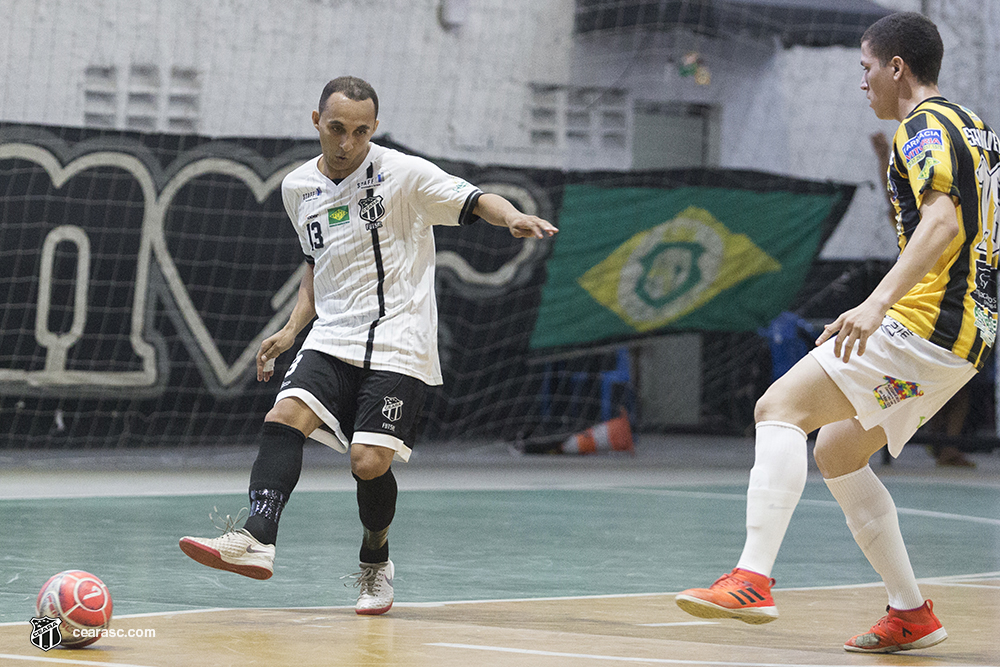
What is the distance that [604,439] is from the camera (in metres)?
A: 12.7

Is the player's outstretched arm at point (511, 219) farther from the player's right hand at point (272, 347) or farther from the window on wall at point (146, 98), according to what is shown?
the window on wall at point (146, 98)

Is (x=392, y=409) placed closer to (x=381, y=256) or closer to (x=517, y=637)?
(x=381, y=256)

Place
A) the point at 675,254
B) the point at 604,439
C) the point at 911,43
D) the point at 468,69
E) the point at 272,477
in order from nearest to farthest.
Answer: the point at 911,43 → the point at 272,477 → the point at 675,254 → the point at 604,439 → the point at 468,69

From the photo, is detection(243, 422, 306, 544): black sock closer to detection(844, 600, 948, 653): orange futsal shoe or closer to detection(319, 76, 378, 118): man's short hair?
detection(319, 76, 378, 118): man's short hair

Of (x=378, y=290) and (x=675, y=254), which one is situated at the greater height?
(x=675, y=254)

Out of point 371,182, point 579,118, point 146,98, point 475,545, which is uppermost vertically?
point 579,118

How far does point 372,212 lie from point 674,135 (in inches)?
466

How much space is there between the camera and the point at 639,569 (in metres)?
5.71

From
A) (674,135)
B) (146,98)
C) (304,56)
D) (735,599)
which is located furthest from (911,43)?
(674,135)

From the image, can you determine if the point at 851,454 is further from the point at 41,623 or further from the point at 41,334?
the point at 41,334

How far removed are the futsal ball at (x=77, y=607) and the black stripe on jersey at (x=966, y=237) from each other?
7.88 ft

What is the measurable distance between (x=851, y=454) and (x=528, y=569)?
212 centimetres

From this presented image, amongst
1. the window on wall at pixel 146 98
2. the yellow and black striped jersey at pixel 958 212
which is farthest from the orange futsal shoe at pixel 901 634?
the window on wall at pixel 146 98

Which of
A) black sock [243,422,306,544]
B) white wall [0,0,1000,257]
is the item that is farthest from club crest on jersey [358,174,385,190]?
white wall [0,0,1000,257]
